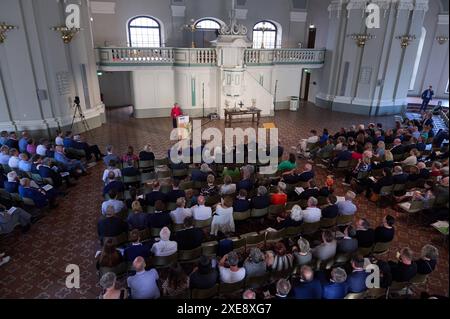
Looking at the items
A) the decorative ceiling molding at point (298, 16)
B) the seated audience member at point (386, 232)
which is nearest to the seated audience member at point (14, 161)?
the seated audience member at point (386, 232)

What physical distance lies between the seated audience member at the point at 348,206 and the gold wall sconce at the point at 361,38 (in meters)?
12.3

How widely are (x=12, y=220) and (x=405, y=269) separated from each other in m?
7.17

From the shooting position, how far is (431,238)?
6.92 m

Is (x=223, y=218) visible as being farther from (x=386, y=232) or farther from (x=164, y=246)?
(x=386, y=232)

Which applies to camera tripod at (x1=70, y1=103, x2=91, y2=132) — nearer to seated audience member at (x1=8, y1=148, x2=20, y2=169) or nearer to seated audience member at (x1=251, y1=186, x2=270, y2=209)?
seated audience member at (x1=8, y1=148, x2=20, y2=169)

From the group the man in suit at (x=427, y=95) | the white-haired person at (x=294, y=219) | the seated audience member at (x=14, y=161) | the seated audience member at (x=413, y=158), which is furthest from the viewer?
the man in suit at (x=427, y=95)

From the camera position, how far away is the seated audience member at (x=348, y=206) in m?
6.57

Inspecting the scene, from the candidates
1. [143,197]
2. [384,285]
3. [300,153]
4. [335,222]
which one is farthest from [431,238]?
[143,197]

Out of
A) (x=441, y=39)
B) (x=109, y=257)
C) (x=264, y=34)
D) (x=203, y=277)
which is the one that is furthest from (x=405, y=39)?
(x=109, y=257)

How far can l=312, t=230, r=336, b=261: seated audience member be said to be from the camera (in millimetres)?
5219

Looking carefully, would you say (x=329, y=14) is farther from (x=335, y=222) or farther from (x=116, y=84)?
(x=335, y=222)

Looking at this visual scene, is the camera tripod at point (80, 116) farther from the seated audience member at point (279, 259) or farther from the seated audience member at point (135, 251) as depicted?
the seated audience member at point (279, 259)

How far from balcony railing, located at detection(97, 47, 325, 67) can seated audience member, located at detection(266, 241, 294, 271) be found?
1239 centimetres

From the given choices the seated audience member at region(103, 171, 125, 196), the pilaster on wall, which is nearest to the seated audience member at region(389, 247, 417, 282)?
the seated audience member at region(103, 171, 125, 196)
